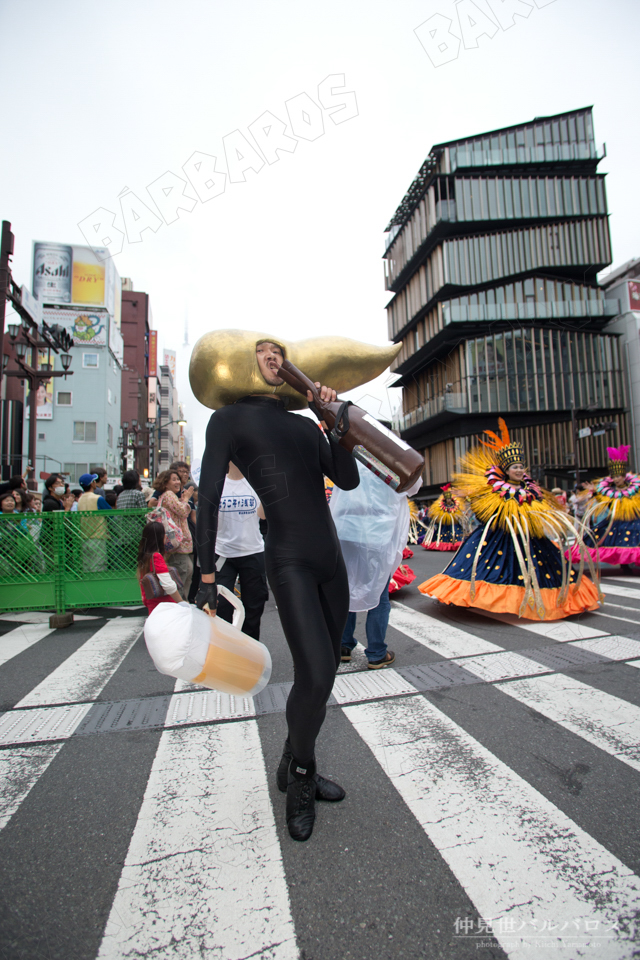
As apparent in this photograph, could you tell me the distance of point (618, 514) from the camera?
899 cm

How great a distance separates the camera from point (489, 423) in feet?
113

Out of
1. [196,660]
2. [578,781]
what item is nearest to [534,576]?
[578,781]

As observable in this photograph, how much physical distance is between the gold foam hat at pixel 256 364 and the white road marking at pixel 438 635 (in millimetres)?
2865

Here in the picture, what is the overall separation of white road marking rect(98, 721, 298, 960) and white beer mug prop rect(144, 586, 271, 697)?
1.80 ft

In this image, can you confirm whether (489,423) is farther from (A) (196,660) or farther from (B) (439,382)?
(A) (196,660)

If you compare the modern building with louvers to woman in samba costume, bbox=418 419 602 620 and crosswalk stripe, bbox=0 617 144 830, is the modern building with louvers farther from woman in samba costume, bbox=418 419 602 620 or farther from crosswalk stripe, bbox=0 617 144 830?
crosswalk stripe, bbox=0 617 144 830

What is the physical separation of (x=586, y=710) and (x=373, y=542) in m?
1.78

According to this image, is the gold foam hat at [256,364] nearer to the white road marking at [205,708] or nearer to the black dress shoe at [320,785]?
the black dress shoe at [320,785]

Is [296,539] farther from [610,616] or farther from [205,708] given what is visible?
[610,616]

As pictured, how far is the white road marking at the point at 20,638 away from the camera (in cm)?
519

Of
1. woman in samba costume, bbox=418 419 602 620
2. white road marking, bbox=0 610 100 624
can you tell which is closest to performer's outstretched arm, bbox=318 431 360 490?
woman in samba costume, bbox=418 419 602 620

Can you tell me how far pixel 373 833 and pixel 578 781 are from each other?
1006mm

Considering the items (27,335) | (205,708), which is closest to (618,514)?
(205,708)

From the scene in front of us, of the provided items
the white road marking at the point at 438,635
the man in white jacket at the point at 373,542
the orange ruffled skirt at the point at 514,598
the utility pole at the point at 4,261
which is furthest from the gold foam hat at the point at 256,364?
the utility pole at the point at 4,261
